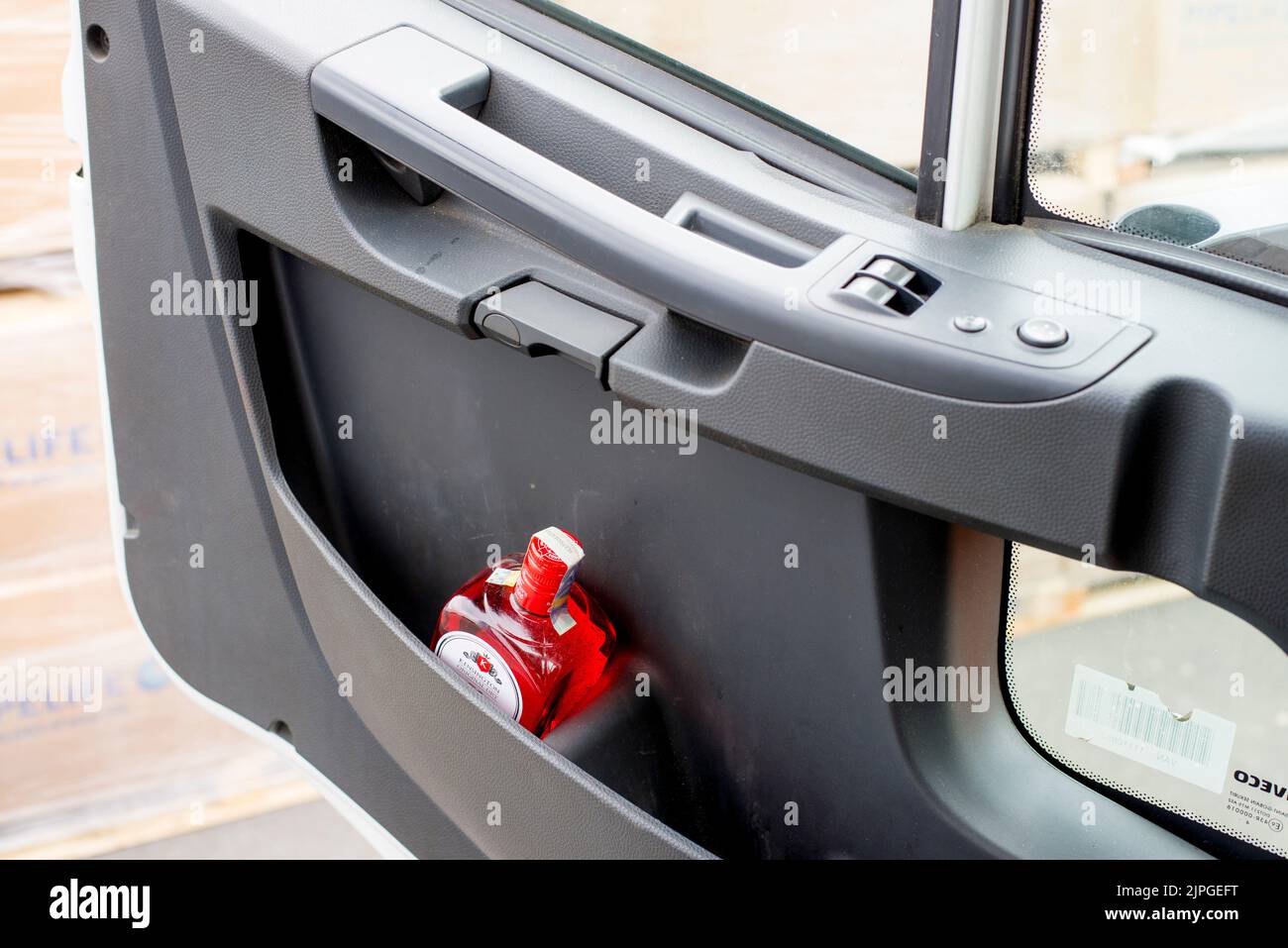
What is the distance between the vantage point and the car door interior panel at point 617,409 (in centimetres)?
71

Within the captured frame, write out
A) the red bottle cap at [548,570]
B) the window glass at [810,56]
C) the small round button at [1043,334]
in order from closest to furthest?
1. the small round button at [1043,334]
2. the window glass at [810,56]
3. the red bottle cap at [548,570]

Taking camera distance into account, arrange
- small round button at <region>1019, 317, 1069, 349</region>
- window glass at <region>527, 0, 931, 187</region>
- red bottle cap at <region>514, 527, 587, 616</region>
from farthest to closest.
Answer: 1. red bottle cap at <region>514, 527, 587, 616</region>
2. window glass at <region>527, 0, 931, 187</region>
3. small round button at <region>1019, 317, 1069, 349</region>

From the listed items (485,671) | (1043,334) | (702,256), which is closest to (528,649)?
(485,671)

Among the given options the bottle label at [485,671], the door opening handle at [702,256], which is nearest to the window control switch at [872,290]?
the door opening handle at [702,256]

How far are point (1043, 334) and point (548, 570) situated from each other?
0.40 m

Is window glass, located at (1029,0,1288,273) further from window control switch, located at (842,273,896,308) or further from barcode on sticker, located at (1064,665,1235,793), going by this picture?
barcode on sticker, located at (1064,665,1235,793)

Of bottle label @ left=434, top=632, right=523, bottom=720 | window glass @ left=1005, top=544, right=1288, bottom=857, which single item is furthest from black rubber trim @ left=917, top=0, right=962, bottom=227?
bottle label @ left=434, top=632, right=523, bottom=720

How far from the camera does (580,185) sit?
84 centimetres

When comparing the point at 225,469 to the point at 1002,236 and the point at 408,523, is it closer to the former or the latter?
the point at 408,523

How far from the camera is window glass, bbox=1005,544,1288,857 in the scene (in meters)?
0.76

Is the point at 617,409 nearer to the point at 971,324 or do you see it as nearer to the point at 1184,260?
the point at 971,324

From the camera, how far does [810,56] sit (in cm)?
86

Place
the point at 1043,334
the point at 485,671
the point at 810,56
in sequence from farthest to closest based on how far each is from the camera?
the point at 485,671 → the point at 810,56 → the point at 1043,334

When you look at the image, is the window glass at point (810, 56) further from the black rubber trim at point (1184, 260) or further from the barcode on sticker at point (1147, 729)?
the barcode on sticker at point (1147, 729)
